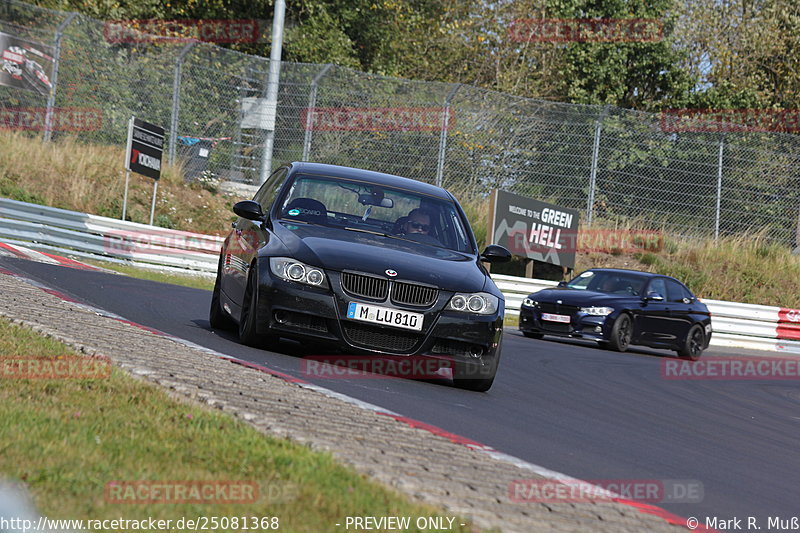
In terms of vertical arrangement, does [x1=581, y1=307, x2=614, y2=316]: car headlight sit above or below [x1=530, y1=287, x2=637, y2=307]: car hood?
below

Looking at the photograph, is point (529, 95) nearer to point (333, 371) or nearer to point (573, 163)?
point (573, 163)

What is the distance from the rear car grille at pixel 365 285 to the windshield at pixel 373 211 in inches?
42.5

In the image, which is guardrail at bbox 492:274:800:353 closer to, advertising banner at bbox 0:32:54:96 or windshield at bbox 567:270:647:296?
windshield at bbox 567:270:647:296

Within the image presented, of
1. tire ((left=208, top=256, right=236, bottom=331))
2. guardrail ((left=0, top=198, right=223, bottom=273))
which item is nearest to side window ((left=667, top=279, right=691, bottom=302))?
guardrail ((left=0, top=198, right=223, bottom=273))

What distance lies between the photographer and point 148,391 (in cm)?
566

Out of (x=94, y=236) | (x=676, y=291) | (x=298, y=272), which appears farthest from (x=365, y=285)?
(x=94, y=236)

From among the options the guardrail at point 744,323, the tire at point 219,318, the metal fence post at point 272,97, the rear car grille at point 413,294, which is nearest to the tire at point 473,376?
the rear car grille at point 413,294

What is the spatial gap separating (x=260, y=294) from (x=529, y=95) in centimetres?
3202

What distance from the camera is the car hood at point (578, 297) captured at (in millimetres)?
18266

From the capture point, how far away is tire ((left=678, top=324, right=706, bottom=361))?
19.3m

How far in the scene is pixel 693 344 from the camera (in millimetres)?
19516

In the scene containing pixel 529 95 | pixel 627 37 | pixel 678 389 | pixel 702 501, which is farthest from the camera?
pixel 529 95

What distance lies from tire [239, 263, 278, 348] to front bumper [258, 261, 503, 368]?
0.43 ft

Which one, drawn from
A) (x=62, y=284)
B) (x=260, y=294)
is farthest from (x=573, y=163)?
(x=260, y=294)
